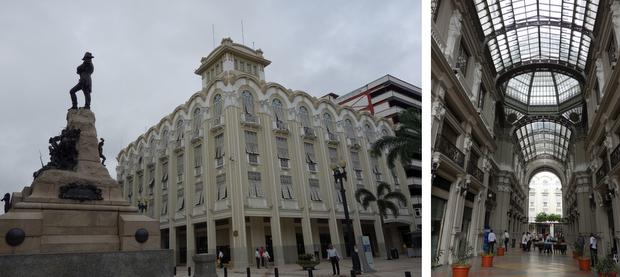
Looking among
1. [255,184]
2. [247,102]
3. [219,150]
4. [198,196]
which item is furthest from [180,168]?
[247,102]

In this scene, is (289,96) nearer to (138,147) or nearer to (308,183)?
(308,183)

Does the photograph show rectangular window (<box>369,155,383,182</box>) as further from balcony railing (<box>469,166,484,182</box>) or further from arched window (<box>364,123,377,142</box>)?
balcony railing (<box>469,166,484,182</box>)

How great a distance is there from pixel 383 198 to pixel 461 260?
99.3 feet

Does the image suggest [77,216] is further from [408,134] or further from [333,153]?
[333,153]

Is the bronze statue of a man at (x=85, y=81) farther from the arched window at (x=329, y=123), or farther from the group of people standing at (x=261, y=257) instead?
the arched window at (x=329, y=123)

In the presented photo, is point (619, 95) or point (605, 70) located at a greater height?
point (605, 70)

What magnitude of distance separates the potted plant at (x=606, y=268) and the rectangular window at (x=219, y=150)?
28449 mm

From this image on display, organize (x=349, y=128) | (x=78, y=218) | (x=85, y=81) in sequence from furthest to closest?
(x=349, y=128), (x=85, y=81), (x=78, y=218)

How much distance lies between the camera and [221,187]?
32.0m

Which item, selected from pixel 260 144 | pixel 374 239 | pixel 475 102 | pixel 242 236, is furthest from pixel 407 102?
pixel 475 102

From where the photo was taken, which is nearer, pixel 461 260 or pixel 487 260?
pixel 461 260

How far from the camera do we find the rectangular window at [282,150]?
110 ft

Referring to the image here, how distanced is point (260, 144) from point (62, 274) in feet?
71.9

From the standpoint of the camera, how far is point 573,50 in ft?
24.0
